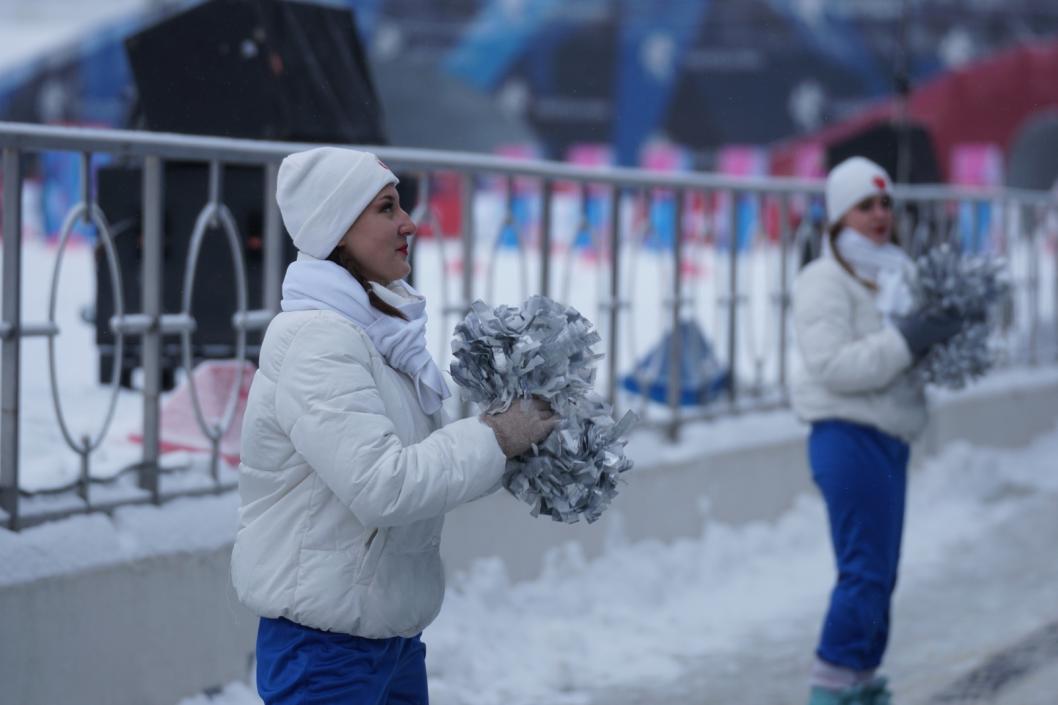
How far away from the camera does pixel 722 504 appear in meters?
7.23

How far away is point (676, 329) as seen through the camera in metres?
7.26

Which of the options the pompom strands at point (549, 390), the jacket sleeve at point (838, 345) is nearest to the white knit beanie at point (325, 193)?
the pompom strands at point (549, 390)

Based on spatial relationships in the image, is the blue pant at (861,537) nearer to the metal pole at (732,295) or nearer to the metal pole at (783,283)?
the metal pole at (732,295)

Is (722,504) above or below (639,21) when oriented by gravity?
below

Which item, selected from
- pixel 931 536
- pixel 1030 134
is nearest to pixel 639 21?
pixel 1030 134

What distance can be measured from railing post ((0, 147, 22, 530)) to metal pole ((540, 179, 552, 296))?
252 cm

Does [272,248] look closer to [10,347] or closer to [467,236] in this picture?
[467,236]

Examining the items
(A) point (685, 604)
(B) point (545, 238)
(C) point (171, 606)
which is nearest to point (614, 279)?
(B) point (545, 238)

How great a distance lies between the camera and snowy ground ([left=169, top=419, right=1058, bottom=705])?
5.26m

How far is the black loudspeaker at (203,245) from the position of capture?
5316 mm

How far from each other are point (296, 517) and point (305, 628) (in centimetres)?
21

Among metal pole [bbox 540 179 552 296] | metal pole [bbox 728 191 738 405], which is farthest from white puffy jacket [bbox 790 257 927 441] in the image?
metal pole [bbox 728 191 738 405]

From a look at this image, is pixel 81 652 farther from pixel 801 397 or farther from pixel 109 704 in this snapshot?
pixel 801 397

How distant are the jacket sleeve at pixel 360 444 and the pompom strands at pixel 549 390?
0.46 ft
